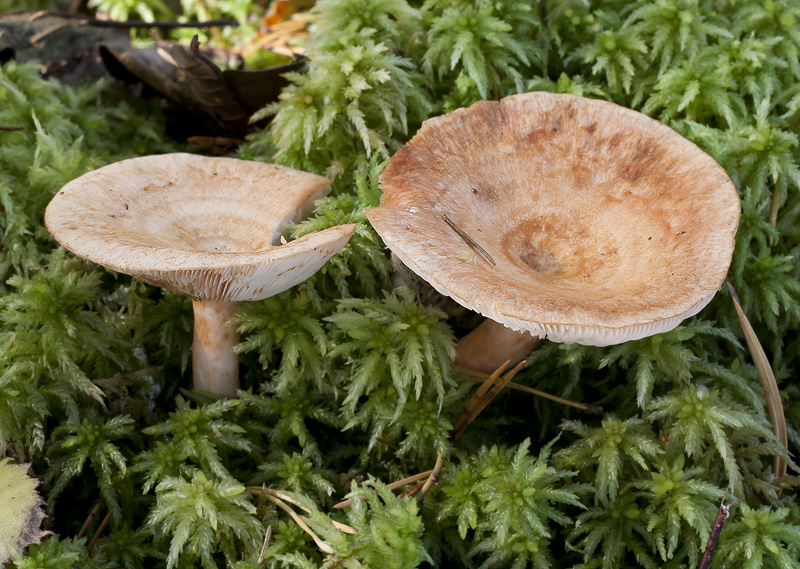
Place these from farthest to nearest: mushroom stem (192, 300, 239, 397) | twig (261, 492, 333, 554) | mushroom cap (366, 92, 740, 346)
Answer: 1. mushroom stem (192, 300, 239, 397)
2. twig (261, 492, 333, 554)
3. mushroom cap (366, 92, 740, 346)

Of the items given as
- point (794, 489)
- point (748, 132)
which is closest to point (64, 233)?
point (748, 132)

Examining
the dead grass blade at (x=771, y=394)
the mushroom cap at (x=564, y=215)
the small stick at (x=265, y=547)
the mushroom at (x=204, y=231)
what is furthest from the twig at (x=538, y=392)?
the small stick at (x=265, y=547)

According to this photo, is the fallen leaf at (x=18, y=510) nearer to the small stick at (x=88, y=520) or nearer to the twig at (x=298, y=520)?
the small stick at (x=88, y=520)

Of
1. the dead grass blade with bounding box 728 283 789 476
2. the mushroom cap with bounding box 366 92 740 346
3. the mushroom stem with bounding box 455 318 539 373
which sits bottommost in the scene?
the dead grass blade with bounding box 728 283 789 476

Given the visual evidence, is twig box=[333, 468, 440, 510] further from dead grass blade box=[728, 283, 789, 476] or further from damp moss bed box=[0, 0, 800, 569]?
dead grass blade box=[728, 283, 789, 476]

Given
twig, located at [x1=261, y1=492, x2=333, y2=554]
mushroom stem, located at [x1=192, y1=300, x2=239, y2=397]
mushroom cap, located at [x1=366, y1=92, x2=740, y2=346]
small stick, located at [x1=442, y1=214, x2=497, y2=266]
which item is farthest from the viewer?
mushroom stem, located at [x1=192, y1=300, x2=239, y2=397]

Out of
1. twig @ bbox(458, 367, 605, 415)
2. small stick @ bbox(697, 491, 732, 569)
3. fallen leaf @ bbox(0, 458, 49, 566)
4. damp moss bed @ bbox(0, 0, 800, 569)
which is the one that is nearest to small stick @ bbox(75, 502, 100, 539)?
damp moss bed @ bbox(0, 0, 800, 569)

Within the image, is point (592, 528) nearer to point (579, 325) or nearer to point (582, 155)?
point (579, 325)
